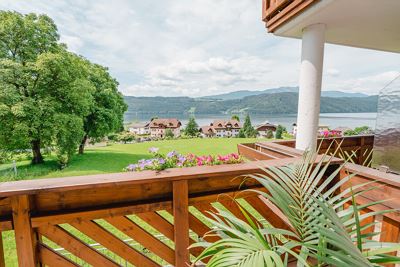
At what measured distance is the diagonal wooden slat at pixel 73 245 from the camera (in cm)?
116

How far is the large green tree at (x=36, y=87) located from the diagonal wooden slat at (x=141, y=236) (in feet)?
28.2

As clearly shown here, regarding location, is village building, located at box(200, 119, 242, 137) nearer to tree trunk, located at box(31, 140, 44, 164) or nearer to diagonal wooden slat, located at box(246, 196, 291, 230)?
tree trunk, located at box(31, 140, 44, 164)

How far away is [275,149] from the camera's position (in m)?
2.31

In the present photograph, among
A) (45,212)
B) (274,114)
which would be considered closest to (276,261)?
(45,212)

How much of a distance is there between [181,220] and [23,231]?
848 millimetres

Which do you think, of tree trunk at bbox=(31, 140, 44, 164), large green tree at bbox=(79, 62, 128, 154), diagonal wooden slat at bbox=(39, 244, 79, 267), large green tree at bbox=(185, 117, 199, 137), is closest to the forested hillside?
large green tree at bbox=(185, 117, 199, 137)

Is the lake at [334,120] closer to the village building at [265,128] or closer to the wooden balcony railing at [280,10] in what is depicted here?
the wooden balcony railing at [280,10]

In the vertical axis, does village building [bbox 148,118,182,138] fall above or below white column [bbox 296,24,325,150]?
below

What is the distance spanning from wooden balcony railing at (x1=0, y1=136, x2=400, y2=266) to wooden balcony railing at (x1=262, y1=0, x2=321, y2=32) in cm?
183

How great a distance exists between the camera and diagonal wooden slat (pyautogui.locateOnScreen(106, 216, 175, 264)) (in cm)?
126

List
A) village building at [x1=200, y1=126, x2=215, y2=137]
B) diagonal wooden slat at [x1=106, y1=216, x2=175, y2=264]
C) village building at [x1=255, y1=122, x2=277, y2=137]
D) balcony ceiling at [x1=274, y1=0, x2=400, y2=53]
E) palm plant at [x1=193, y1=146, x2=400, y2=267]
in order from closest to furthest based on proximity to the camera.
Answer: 1. palm plant at [x1=193, y1=146, x2=400, y2=267]
2. diagonal wooden slat at [x1=106, y1=216, x2=175, y2=264]
3. balcony ceiling at [x1=274, y1=0, x2=400, y2=53]
4. village building at [x1=255, y1=122, x2=277, y2=137]
5. village building at [x1=200, y1=126, x2=215, y2=137]

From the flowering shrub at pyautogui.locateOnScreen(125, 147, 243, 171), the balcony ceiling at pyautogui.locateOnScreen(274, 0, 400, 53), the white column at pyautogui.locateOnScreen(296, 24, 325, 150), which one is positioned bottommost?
the flowering shrub at pyautogui.locateOnScreen(125, 147, 243, 171)

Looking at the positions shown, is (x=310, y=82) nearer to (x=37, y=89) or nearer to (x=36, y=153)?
(x=37, y=89)

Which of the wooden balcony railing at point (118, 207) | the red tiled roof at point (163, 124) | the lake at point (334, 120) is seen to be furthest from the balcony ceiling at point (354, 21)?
the red tiled roof at point (163, 124)
